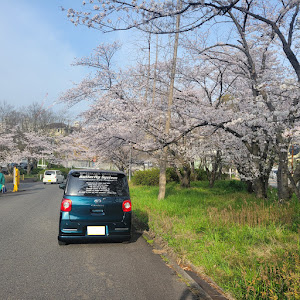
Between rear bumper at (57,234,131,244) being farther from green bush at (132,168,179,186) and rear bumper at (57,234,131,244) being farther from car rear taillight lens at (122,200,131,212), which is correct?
green bush at (132,168,179,186)

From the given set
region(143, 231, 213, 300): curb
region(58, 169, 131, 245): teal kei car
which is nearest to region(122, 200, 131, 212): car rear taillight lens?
region(58, 169, 131, 245): teal kei car

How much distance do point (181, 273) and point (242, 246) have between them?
1425 mm

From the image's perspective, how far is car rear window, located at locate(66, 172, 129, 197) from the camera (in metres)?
6.14

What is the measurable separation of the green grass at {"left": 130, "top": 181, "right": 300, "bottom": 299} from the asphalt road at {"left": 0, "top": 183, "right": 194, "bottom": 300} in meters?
0.59

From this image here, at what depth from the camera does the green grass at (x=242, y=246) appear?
142 inches

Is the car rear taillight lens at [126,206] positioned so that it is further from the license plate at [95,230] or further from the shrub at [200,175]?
the shrub at [200,175]

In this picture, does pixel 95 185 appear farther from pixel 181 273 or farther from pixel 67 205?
pixel 181 273

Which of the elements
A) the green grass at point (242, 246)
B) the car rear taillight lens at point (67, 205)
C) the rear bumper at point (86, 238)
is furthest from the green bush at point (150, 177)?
the car rear taillight lens at point (67, 205)

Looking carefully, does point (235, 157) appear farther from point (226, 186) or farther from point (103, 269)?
point (103, 269)

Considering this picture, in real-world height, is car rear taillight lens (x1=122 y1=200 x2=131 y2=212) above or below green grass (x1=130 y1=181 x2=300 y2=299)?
above

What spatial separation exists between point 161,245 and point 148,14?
4.79m

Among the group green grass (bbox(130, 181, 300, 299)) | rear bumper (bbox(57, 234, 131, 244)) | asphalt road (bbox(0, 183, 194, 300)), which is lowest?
asphalt road (bbox(0, 183, 194, 300))

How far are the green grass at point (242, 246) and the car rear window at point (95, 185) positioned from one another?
1.48 meters

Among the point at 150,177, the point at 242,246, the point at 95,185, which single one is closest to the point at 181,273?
the point at 242,246
